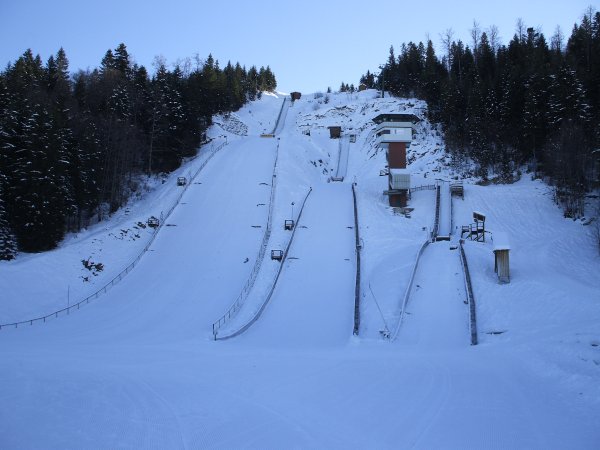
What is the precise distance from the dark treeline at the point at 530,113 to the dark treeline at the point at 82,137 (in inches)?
1045

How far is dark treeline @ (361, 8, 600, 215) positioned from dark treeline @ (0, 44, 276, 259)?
1045 inches

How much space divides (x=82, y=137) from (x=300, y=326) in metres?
23.5

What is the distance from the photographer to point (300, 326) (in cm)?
1983

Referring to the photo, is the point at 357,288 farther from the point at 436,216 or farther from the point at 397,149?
the point at 397,149

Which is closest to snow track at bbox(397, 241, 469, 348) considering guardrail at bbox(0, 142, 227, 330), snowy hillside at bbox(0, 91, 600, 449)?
snowy hillside at bbox(0, 91, 600, 449)

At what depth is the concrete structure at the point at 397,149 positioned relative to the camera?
35.3 m

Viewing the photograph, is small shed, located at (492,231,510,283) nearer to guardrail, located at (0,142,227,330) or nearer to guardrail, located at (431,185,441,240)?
guardrail, located at (431,185,441,240)

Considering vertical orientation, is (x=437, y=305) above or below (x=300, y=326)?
above

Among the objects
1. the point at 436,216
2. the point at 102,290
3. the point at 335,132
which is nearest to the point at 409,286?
the point at 436,216

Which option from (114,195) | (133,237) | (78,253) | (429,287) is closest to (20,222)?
(78,253)

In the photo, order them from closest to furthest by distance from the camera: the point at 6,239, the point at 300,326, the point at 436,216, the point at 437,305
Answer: the point at 300,326
the point at 437,305
the point at 6,239
the point at 436,216

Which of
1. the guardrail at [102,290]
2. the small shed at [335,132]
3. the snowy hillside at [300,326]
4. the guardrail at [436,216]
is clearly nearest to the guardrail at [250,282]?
the snowy hillside at [300,326]

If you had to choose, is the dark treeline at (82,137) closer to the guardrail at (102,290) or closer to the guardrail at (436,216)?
the guardrail at (102,290)

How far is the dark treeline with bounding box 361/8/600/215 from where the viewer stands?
3328 centimetres
